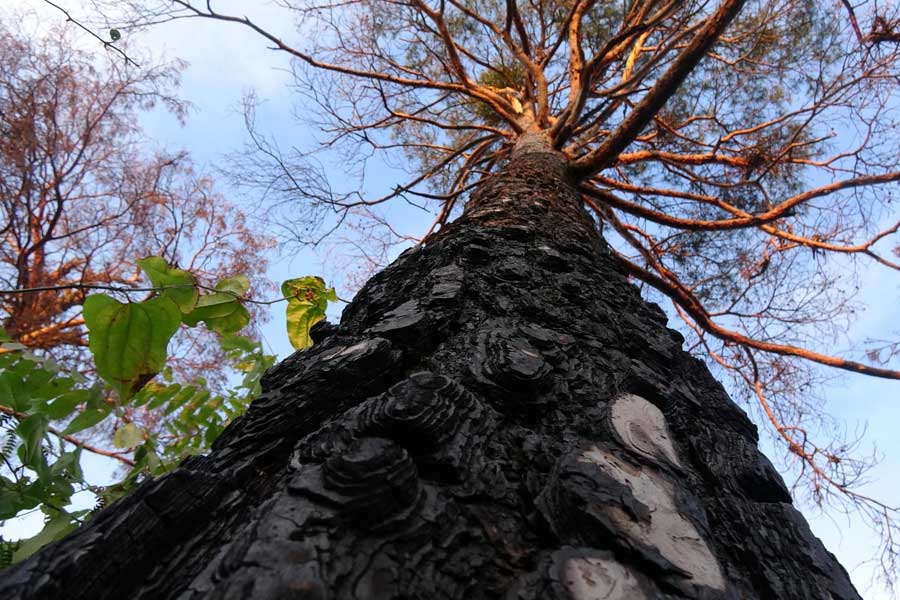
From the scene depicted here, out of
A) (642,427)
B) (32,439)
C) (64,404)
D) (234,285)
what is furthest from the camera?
(234,285)

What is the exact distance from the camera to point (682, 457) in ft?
2.32

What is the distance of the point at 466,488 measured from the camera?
1.77ft

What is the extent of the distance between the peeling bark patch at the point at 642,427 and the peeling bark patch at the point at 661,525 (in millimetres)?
50

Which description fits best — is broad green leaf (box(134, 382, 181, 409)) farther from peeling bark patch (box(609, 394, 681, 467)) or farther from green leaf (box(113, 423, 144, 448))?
peeling bark patch (box(609, 394, 681, 467))

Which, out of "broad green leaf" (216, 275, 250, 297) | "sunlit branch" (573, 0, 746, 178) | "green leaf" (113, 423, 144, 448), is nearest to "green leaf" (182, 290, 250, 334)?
"broad green leaf" (216, 275, 250, 297)

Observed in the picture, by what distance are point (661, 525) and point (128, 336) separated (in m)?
0.84

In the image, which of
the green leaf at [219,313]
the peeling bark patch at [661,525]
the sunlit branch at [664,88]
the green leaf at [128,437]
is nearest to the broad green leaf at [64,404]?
the green leaf at [128,437]

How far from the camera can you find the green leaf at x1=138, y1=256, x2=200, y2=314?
0.91 metres

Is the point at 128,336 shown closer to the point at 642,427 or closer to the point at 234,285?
the point at 234,285

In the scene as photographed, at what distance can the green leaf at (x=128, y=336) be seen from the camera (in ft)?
2.56

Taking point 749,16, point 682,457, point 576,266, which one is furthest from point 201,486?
point 749,16

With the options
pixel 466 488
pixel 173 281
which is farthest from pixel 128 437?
pixel 466 488

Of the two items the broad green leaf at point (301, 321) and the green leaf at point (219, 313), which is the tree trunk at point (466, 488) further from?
the broad green leaf at point (301, 321)

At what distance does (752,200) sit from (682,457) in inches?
162
